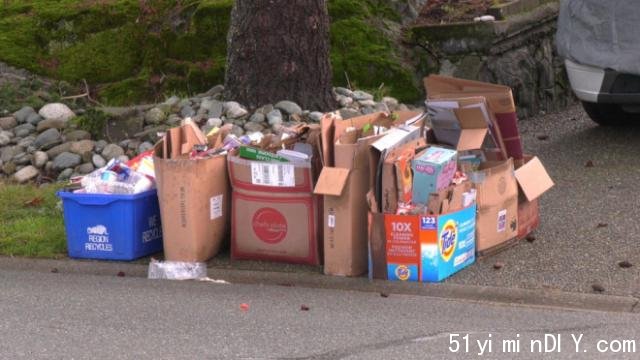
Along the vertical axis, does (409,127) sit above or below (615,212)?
above

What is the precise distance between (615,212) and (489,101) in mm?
1435

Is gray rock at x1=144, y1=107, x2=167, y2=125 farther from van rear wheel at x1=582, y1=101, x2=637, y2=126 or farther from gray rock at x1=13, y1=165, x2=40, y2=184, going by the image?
van rear wheel at x1=582, y1=101, x2=637, y2=126

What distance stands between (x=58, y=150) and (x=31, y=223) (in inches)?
74.6

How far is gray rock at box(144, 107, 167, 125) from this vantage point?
34.8 ft

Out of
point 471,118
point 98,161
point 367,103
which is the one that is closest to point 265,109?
point 367,103

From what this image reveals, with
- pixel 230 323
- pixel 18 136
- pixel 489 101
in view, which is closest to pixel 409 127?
pixel 489 101

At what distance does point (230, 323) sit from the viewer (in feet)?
21.1

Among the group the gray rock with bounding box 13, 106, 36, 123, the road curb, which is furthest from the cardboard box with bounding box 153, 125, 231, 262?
the gray rock with bounding box 13, 106, 36, 123

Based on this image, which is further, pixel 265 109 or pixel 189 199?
pixel 265 109

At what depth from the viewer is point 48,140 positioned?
10695 millimetres

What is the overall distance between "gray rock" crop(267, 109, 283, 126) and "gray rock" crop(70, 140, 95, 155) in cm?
179

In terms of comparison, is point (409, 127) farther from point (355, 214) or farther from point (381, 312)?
point (381, 312)

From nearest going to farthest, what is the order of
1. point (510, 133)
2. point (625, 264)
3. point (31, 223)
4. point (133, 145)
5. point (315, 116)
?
point (625, 264), point (510, 133), point (31, 223), point (315, 116), point (133, 145)

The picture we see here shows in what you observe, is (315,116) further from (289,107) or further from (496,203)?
(496,203)
